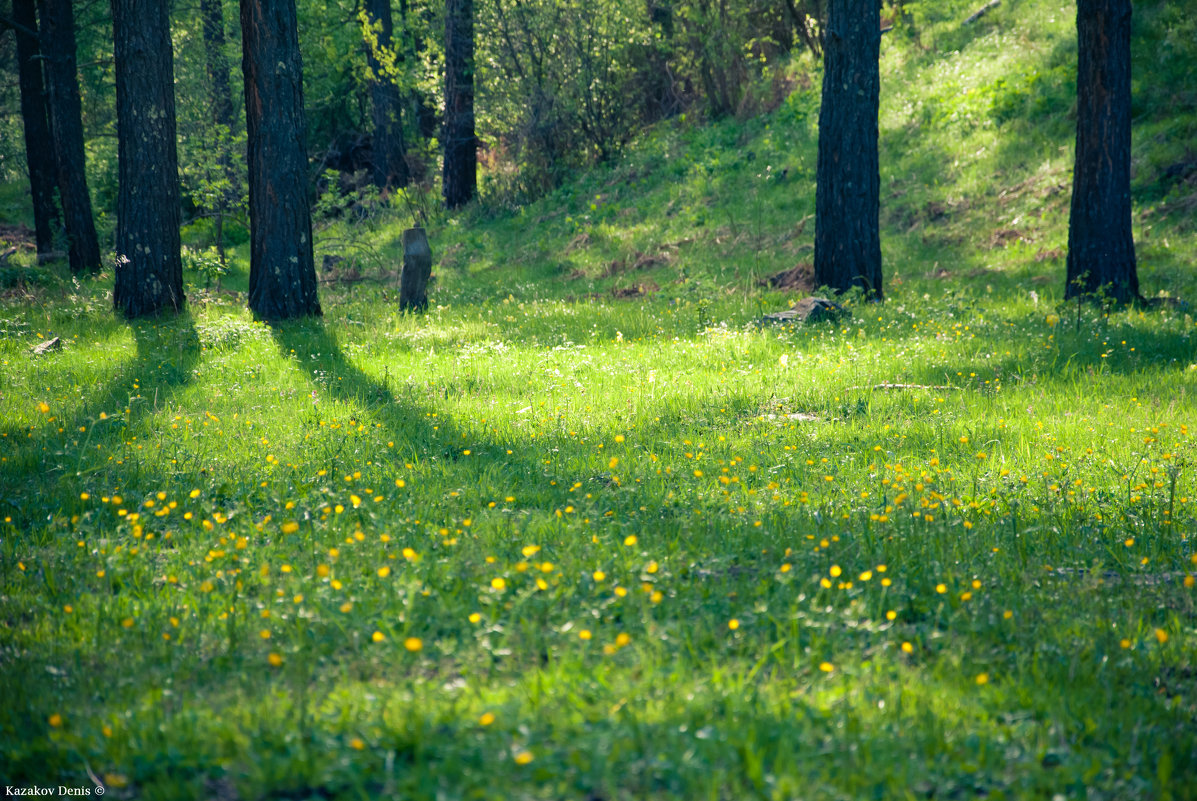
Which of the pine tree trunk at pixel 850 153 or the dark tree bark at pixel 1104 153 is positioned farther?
the pine tree trunk at pixel 850 153

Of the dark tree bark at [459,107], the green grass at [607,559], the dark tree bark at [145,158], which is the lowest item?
the green grass at [607,559]

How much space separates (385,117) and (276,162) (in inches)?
583

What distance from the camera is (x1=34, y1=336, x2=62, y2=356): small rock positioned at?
8.72 meters

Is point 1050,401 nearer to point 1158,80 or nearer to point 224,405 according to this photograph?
point 224,405

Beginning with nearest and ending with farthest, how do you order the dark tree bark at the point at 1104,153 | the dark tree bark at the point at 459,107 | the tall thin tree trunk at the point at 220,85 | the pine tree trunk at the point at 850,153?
the dark tree bark at the point at 1104,153
the pine tree trunk at the point at 850,153
the tall thin tree trunk at the point at 220,85
the dark tree bark at the point at 459,107

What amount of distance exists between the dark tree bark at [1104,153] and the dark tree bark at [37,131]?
1807 centimetres

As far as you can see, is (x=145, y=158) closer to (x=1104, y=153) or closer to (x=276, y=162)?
(x=276, y=162)

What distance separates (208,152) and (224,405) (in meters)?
10.1

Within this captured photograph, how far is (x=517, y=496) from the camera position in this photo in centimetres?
491

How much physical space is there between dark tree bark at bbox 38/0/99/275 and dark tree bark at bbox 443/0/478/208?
8.54 metres

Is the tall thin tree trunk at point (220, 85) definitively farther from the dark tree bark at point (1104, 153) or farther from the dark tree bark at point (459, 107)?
the dark tree bark at point (1104, 153)

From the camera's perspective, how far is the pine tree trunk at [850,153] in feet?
36.8

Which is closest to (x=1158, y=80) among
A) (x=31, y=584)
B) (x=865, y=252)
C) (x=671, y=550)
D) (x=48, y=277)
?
(x=865, y=252)

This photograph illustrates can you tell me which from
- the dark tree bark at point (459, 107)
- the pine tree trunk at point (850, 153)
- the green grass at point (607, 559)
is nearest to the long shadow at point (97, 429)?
the green grass at point (607, 559)
